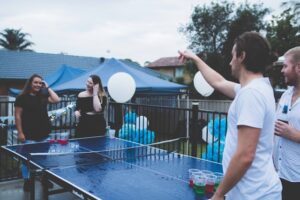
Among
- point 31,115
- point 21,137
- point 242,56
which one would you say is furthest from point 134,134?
point 242,56

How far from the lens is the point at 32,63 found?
2828 cm

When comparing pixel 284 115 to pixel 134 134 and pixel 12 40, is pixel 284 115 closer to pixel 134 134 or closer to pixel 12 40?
pixel 134 134

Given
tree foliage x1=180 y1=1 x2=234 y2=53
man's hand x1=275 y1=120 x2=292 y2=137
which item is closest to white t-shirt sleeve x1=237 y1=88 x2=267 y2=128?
man's hand x1=275 y1=120 x2=292 y2=137

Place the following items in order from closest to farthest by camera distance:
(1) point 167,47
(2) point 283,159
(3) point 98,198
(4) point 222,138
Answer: (3) point 98,198 < (2) point 283,159 < (4) point 222,138 < (1) point 167,47

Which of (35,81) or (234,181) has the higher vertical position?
(35,81)

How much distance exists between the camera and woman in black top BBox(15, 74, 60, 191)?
502 centimetres

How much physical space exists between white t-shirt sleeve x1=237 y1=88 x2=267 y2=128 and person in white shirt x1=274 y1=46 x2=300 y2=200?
92cm

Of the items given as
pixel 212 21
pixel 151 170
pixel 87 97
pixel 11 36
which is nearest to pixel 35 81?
pixel 87 97

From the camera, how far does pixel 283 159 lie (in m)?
2.41

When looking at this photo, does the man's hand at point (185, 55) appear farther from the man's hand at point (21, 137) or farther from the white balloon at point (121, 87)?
the white balloon at point (121, 87)

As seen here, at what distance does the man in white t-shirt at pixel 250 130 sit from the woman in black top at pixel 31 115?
409 cm

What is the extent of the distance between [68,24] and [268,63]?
2295cm

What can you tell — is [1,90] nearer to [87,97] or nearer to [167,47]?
[167,47]

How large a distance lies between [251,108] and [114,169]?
6.29 feet
